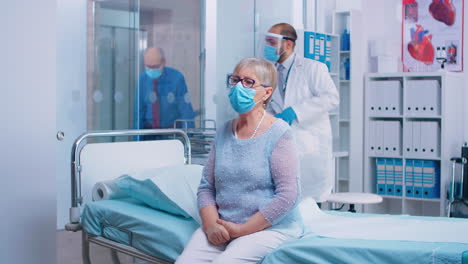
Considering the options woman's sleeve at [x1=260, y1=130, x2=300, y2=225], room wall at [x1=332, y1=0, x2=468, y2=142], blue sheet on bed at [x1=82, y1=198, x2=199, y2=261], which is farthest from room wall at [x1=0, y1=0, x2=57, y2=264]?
room wall at [x1=332, y1=0, x2=468, y2=142]

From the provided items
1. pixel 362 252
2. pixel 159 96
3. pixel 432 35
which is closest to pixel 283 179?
pixel 362 252

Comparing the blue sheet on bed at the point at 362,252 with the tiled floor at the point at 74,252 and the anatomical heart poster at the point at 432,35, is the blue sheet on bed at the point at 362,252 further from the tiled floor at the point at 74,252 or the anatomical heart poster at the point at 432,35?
the anatomical heart poster at the point at 432,35

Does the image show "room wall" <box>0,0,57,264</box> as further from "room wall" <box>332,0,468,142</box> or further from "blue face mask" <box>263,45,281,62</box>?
"room wall" <box>332,0,468,142</box>

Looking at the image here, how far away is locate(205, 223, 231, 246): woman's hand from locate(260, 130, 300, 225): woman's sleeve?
0.52 feet

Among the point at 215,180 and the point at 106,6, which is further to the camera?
the point at 106,6

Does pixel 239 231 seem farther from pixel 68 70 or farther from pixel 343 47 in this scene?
pixel 343 47

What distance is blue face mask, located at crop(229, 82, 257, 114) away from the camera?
2406mm

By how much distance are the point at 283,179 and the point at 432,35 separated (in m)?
4.36

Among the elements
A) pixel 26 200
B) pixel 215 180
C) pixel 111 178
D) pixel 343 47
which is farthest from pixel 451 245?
pixel 343 47

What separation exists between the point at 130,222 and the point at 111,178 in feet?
1.78

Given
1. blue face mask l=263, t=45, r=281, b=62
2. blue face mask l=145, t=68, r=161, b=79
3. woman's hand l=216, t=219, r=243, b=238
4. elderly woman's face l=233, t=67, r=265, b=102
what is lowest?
woman's hand l=216, t=219, r=243, b=238

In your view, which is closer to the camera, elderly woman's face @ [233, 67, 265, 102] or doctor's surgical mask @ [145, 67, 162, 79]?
elderly woman's face @ [233, 67, 265, 102]

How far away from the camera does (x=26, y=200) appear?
3.11m

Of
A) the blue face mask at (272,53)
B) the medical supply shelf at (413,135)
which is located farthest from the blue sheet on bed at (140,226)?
the medical supply shelf at (413,135)
